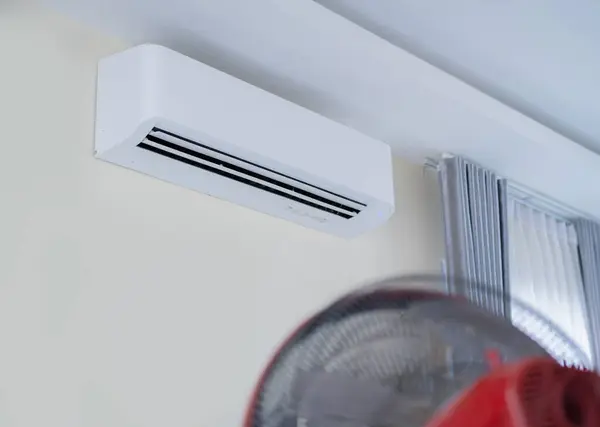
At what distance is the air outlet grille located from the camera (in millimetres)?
1648

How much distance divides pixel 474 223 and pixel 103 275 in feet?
3.46

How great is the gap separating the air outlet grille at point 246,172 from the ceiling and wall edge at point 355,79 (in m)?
0.28

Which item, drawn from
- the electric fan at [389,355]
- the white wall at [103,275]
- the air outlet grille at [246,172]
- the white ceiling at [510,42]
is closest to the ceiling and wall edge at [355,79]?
the white ceiling at [510,42]

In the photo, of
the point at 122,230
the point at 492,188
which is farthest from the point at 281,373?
the point at 492,188

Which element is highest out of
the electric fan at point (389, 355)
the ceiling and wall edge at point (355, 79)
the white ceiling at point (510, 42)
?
the white ceiling at point (510, 42)

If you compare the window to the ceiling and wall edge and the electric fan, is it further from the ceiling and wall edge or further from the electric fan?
the electric fan

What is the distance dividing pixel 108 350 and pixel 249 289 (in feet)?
1.28

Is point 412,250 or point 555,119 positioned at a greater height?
point 555,119

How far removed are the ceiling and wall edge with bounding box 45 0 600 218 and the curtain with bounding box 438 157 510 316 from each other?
0.25 feet

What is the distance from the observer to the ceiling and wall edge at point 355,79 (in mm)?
1748

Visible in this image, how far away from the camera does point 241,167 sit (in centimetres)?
175

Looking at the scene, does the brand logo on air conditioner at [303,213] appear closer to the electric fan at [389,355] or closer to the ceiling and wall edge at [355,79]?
the ceiling and wall edge at [355,79]

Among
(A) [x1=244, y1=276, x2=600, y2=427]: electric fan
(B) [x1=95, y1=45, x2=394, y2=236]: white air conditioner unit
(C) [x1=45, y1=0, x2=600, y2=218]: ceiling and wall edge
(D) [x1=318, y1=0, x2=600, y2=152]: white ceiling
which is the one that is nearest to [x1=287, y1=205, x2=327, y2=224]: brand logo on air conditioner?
(B) [x1=95, y1=45, x2=394, y2=236]: white air conditioner unit

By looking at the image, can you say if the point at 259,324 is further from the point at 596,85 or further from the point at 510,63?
the point at 596,85
